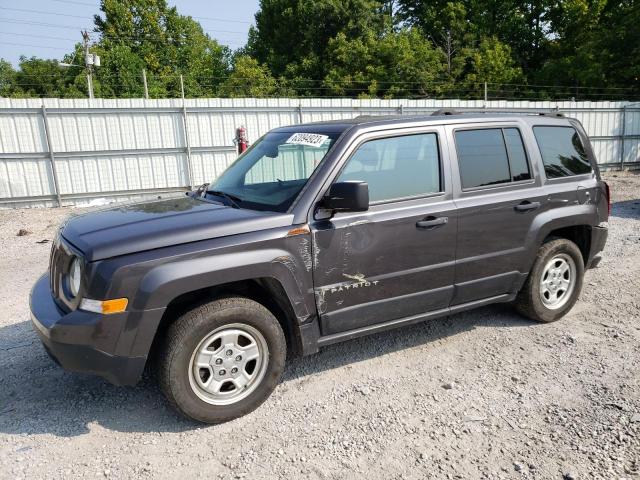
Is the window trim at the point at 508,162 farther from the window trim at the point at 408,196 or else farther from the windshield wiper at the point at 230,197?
the windshield wiper at the point at 230,197

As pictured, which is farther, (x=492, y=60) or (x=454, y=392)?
(x=492, y=60)

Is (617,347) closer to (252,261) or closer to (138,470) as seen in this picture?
(252,261)

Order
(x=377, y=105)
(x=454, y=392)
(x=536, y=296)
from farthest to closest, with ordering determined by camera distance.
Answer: (x=377, y=105) → (x=536, y=296) → (x=454, y=392)

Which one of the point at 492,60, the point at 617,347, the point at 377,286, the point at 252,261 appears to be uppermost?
the point at 492,60

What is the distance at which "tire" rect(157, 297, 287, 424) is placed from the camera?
303 centimetres

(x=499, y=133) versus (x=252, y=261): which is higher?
(x=499, y=133)

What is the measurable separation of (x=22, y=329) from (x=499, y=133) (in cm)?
468

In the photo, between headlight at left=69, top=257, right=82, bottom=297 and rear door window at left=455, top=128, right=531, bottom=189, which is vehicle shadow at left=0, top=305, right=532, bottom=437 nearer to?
headlight at left=69, top=257, right=82, bottom=297

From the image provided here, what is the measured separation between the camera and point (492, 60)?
102ft

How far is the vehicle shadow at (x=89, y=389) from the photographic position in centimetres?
324

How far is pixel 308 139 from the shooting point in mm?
3859

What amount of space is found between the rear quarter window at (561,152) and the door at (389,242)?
4.07ft

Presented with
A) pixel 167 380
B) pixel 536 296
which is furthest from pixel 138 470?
pixel 536 296

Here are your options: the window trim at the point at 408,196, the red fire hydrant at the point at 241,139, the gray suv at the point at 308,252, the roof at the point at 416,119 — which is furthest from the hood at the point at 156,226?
the red fire hydrant at the point at 241,139
